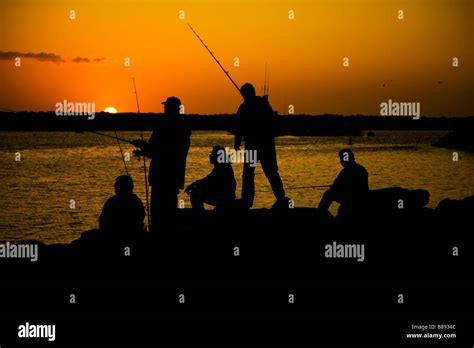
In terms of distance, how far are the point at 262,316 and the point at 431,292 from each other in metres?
2.44

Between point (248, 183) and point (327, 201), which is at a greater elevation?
point (248, 183)

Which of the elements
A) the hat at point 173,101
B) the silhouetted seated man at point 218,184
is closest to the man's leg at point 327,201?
A: the silhouetted seated man at point 218,184

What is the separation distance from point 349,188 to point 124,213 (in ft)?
13.0

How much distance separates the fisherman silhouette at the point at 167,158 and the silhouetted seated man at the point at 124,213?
1.00 ft

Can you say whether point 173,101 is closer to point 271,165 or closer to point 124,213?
point 124,213

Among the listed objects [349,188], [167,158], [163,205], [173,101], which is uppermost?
[173,101]

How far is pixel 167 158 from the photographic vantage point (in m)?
11.4

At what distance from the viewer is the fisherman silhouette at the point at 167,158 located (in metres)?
11.3

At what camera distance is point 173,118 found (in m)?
11.3

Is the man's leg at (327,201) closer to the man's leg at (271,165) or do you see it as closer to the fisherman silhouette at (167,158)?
the man's leg at (271,165)

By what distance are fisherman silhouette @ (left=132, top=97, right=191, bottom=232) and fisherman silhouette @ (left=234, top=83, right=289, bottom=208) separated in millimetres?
1420

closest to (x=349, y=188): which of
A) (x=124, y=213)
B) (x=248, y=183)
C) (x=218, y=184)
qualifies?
(x=248, y=183)

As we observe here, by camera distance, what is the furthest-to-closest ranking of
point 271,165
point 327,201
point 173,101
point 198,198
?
point 271,165 < point 327,201 < point 198,198 < point 173,101

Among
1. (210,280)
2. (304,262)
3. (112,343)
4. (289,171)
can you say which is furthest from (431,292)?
(289,171)
